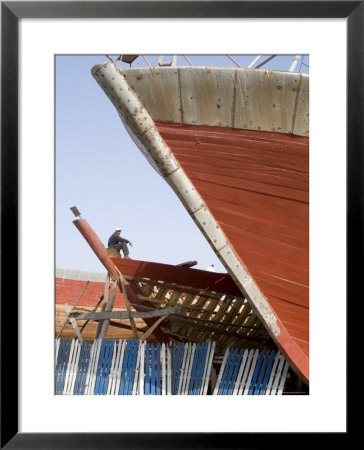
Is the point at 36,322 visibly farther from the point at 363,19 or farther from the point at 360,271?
the point at 363,19

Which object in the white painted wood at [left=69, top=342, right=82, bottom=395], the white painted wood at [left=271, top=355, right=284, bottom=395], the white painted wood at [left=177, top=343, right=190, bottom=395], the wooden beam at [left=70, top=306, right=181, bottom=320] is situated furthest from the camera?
the wooden beam at [left=70, top=306, right=181, bottom=320]

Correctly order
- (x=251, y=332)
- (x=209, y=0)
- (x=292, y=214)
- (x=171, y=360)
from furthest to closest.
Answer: (x=251, y=332), (x=171, y=360), (x=292, y=214), (x=209, y=0)

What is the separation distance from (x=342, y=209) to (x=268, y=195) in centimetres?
123

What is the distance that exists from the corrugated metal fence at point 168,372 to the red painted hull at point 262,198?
2.04 ft

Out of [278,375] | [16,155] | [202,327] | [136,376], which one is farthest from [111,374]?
[16,155]

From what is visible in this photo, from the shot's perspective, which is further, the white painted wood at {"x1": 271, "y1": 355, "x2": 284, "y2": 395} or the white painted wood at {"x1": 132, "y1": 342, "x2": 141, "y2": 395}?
the white painted wood at {"x1": 132, "y1": 342, "x2": 141, "y2": 395}

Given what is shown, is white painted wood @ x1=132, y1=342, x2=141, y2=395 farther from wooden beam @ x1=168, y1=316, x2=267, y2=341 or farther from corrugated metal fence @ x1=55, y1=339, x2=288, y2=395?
wooden beam @ x1=168, y1=316, x2=267, y2=341

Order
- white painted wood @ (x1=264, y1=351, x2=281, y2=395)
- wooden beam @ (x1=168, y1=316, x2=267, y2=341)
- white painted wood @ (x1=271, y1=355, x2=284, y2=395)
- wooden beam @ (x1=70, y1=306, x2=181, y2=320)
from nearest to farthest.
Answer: white painted wood @ (x1=271, y1=355, x2=284, y2=395)
white painted wood @ (x1=264, y1=351, x2=281, y2=395)
wooden beam @ (x1=70, y1=306, x2=181, y2=320)
wooden beam @ (x1=168, y1=316, x2=267, y2=341)

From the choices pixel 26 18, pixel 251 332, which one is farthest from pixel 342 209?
pixel 251 332

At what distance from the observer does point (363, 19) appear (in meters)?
3.85

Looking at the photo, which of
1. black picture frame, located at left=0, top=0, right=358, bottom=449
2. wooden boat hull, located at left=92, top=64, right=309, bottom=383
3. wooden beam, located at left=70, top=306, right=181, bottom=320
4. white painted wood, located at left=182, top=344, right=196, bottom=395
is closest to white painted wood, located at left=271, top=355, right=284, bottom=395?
wooden boat hull, located at left=92, top=64, right=309, bottom=383

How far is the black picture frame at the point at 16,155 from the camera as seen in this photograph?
3799 mm

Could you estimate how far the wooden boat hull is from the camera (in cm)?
494

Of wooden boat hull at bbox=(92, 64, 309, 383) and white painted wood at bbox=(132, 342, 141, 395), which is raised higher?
wooden boat hull at bbox=(92, 64, 309, 383)
